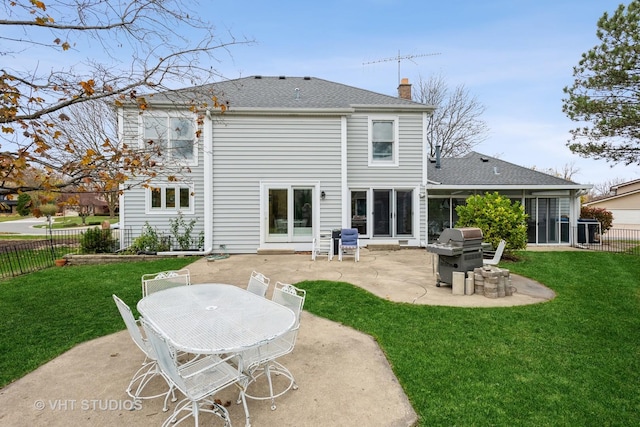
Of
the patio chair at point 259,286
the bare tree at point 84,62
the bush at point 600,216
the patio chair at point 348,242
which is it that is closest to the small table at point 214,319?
the patio chair at point 259,286

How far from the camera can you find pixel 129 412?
2.66 m

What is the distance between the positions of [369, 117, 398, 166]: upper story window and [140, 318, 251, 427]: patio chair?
983cm

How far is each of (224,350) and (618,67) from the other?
1219 centimetres

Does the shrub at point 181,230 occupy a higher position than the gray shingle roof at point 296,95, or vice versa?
the gray shingle roof at point 296,95

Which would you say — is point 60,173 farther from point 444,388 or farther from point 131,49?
point 444,388

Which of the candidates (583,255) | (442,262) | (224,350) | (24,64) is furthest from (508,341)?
(583,255)

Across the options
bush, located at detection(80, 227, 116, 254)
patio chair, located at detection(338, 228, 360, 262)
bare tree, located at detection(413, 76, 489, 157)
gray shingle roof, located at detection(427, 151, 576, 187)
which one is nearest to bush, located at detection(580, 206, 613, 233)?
gray shingle roof, located at detection(427, 151, 576, 187)

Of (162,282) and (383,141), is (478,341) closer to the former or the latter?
(162,282)

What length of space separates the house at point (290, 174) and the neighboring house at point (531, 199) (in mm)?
934

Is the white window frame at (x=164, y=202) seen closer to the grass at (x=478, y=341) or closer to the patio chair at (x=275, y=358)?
the grass at (x=478, y=341)

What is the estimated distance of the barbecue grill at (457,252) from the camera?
20.4 ft

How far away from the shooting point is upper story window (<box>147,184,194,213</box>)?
10.7 meters

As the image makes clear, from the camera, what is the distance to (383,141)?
1156cm

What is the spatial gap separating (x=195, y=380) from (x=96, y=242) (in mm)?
9650
